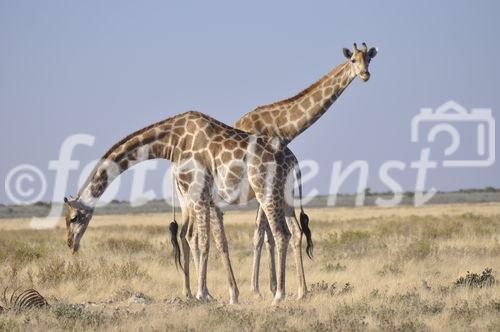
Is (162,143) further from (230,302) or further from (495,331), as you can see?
(495,331)

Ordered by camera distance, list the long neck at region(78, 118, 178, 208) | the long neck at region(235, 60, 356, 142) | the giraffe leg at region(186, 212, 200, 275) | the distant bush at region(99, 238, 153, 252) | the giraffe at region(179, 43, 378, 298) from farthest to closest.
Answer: the distant bush at region(99, 238, 153, 252), the long neck at region(235, 60, 356, 142), the giraffe at region(179, 43, 378, 298), the long neck at region(78, 118, 178, 208), the giraffe leg at region(186, 212, 200, 275)

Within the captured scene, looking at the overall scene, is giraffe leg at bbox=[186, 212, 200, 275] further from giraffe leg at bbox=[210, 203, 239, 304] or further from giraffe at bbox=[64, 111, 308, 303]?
giraffe leg at bbox=[210, 203, 239, 304]

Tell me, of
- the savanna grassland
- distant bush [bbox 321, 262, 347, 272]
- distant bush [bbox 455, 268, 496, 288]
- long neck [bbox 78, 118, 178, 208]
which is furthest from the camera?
distant bush [bbox 321, 262, 347, 272]

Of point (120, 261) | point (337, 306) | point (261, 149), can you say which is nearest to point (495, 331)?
point (337, 306)

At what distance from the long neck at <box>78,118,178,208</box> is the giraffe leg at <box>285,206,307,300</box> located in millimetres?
2171

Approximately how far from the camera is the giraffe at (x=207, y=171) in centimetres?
1258

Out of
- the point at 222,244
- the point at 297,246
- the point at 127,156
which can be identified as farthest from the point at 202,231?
the point at 127,156

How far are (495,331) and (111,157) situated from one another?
21.9ft

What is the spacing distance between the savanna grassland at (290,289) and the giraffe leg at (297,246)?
0.17 m

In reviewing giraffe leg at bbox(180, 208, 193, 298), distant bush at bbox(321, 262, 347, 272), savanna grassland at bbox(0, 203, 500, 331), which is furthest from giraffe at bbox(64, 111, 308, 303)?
distant bush at bbox(321, 262, 347, 272)

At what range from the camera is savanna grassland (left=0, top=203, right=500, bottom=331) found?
10.5 meters

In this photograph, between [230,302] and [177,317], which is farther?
[230,302]

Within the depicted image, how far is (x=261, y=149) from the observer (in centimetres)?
1277

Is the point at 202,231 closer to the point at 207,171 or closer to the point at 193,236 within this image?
the point at 193,236
